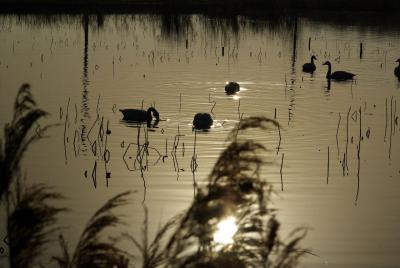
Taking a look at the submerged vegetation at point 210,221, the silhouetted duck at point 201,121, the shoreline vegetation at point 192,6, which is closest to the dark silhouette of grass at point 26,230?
the submerged vegetation at point 210,221

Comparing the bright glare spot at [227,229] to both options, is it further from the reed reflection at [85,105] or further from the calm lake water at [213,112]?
the reed reflection at [85,105]

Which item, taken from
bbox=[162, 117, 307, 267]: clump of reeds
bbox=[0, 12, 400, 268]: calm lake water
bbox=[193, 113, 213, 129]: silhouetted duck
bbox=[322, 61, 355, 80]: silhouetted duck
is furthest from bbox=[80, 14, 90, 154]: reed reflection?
bbox=[162, 117, 307, 267]: clump of reeds

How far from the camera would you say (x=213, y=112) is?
791 inches

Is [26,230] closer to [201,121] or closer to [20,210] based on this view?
[20,210]

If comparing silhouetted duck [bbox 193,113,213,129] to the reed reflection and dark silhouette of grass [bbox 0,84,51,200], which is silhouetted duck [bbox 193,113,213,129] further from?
dark silhouette of grass [bbox 0,84,51,200]

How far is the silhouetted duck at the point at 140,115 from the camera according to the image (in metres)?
17.8

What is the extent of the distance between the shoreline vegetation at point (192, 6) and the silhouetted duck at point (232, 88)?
21585 mm

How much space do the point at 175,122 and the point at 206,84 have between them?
7137 millimetres

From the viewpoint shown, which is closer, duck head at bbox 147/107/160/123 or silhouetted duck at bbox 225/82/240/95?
duck head at bbox 147/107/160/123

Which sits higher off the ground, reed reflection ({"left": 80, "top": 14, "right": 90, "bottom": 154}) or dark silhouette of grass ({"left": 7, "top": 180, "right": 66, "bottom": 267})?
dark silhouette of grass ({"left": 7, "top": 180, "right": 66, "bottom": 267})

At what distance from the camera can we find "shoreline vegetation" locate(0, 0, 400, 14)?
1801 inches

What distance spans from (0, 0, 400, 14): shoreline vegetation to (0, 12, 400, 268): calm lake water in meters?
3.02

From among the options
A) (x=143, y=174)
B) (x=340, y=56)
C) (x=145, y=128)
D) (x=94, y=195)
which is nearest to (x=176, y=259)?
(x=94, y=195)

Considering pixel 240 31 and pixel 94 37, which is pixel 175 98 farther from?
pixel 240 31
